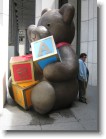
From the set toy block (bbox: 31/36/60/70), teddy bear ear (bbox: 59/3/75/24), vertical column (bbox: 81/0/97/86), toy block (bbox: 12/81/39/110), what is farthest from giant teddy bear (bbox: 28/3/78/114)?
vertical column (bbox: 81/0/97/86)

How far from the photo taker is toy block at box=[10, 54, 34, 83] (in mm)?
4398

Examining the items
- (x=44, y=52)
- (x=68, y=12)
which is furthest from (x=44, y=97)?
(x=68, y=12)

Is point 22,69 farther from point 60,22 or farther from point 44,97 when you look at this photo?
point 60,22

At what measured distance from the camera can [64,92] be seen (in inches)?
168

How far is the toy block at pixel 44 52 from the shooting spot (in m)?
3.99

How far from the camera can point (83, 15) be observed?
326 inches

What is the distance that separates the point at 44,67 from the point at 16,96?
3.35ft

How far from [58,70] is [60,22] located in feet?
3.98

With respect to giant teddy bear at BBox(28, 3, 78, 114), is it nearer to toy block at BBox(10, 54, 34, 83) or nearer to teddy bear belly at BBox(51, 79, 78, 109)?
teddy bear belly at BBox(51, 79, 78, 109)

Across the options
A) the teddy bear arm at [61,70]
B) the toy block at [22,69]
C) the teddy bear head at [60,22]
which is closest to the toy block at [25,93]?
the toy block at [22,69]

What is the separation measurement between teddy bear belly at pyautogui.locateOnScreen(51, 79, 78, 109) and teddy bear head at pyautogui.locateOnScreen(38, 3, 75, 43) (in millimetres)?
1019

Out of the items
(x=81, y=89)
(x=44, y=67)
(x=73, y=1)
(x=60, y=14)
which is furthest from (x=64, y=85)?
(x=73, y=1)

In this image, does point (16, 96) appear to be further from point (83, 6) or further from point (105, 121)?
point (83, 6)

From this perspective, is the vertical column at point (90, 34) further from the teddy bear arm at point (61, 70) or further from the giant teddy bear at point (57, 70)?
the teddy bear arm at point (61, 70)
